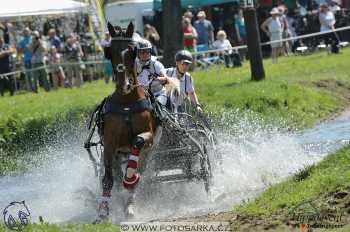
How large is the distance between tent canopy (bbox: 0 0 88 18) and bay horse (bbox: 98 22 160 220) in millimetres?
16557

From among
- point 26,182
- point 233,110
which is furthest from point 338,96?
point 26,182

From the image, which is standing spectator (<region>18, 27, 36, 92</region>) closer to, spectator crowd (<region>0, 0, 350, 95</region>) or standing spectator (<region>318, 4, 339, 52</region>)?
spectator crowd (<region>0, 0, 350, 95</region>)

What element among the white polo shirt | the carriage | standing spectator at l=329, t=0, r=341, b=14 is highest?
the white polo shirt

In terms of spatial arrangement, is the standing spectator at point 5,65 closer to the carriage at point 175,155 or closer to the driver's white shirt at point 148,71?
the carriage at point 175,155

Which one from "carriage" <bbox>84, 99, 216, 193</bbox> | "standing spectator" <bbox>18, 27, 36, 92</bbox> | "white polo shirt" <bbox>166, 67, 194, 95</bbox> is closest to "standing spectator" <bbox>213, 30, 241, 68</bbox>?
"standing spectator" <bbox>18, 27, 36, 92</bbox>

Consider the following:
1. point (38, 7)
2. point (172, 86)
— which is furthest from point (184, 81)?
point (38, 7)

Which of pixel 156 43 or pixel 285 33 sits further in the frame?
pixel 285 33

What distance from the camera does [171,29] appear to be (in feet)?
77.0

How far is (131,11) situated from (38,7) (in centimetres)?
509

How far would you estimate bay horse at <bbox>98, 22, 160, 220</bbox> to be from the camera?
11648mm

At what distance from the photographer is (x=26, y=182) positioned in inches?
643

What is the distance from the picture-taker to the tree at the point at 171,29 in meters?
23.3

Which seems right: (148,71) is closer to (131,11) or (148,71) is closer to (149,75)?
(149,75)

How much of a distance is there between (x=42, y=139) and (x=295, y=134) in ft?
16.1
